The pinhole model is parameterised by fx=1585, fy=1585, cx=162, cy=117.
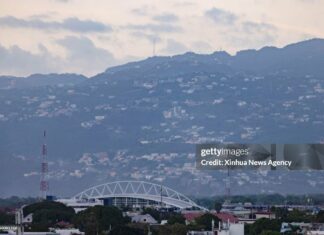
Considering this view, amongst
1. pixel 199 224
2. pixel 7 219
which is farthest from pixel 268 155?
pixel 7 219

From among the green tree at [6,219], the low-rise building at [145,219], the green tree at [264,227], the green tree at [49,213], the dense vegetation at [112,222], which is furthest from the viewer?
the low-rise building at [145,219]

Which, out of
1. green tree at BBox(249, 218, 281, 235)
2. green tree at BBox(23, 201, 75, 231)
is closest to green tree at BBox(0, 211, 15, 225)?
green tree at BBox(23, 201, 75, 231)

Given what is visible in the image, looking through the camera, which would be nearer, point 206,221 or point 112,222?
point 112,222

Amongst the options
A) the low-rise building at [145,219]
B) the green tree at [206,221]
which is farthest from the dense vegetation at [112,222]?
the low-rise building at [145,219]

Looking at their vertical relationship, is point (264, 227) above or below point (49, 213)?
below

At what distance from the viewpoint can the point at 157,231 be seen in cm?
7800

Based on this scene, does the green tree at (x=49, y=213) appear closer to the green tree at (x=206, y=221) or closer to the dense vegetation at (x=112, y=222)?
the dense vegetation at (x=112, y=222)

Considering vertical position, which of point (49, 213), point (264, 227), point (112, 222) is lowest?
point (264, 227)

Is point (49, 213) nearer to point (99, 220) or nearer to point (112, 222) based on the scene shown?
point (99, 220)

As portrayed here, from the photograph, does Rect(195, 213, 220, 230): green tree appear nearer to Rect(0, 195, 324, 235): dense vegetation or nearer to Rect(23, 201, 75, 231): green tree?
Rect(0, 195, 324, 235): dense vegetation

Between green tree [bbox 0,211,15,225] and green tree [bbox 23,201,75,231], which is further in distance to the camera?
green tree [bbox 23,201,75,231]

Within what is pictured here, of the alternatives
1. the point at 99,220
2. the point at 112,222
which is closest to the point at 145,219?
the point at 99,220

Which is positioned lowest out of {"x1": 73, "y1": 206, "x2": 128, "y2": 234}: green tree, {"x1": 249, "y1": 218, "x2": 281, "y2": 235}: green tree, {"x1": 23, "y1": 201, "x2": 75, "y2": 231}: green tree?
{"x1": 249, "y1": 218, "x2": 281, "y2": 235}: green tree

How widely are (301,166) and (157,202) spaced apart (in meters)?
114
